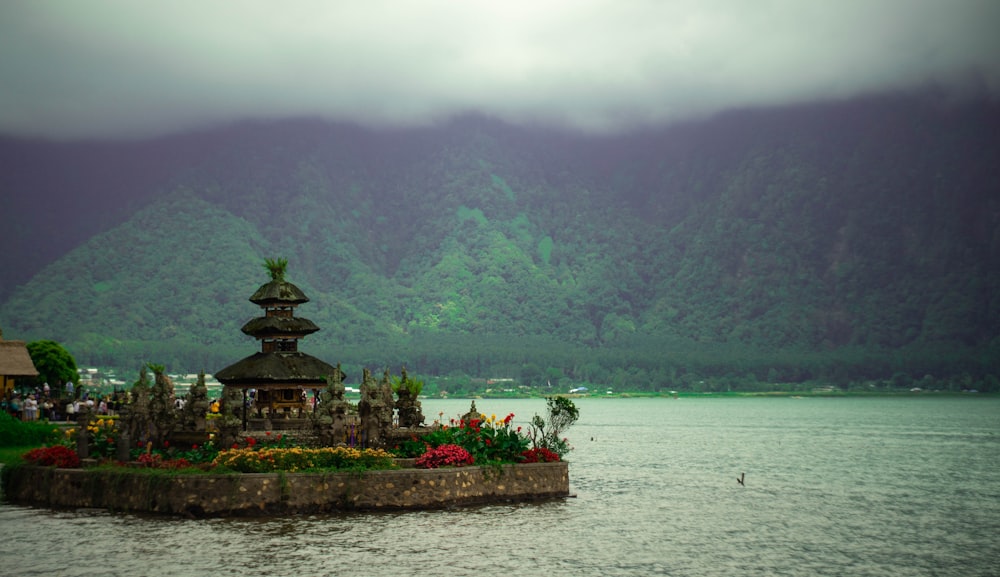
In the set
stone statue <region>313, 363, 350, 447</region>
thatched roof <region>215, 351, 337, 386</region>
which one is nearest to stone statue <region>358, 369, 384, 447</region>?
stone statue <region>313, 363, 350, 447</region>

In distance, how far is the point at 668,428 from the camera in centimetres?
16112

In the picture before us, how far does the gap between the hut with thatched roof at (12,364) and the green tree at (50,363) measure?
16.1 metres

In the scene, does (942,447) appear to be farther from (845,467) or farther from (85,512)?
(85,512)

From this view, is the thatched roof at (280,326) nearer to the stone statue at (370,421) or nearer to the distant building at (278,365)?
the distant building at (278,365)

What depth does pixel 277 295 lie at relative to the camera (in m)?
61.5


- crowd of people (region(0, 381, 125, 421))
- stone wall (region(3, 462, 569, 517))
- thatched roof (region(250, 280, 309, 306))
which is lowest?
stone wall (region(3, 462, 569, 517))

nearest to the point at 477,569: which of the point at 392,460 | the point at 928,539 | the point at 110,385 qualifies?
the point at 392,460

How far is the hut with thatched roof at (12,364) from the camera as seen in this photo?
85.2m

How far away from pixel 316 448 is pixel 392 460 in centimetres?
343

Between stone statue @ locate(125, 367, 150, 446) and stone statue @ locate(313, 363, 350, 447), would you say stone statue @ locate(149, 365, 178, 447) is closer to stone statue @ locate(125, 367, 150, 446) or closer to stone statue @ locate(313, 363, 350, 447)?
stone statue @ locate(125, 367, 150, 446)

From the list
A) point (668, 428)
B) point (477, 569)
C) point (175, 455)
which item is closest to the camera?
point (477, 569)

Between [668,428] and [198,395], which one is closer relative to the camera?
[198,395]

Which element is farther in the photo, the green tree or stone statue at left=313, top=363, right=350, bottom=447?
the green tree

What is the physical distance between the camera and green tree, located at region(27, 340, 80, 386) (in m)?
105
